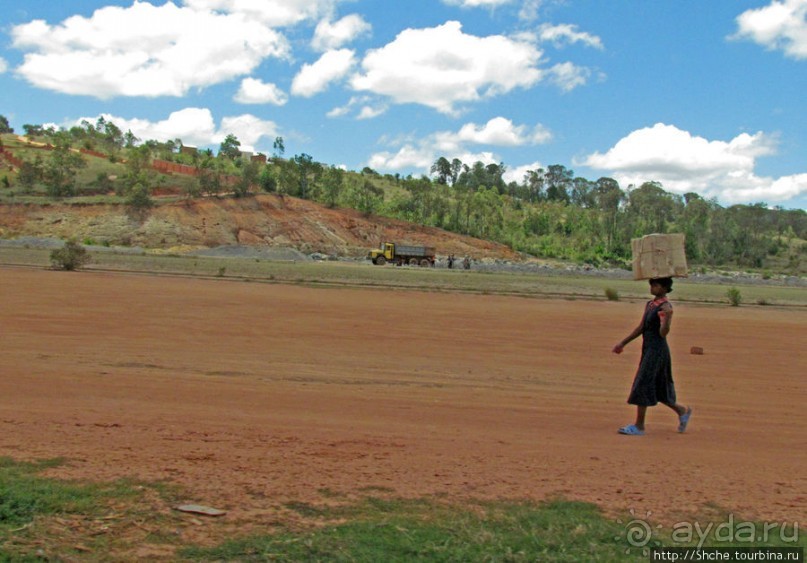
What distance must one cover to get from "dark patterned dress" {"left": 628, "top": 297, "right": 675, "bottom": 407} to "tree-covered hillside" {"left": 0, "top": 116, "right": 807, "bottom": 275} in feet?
Answer: 254

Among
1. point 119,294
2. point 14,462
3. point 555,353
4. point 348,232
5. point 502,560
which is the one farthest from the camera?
point 348,232

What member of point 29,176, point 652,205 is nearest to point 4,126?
point 29,176

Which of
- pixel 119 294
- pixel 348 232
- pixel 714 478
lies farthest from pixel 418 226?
pixel 714 478

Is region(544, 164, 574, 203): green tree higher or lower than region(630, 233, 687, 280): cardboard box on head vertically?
higher

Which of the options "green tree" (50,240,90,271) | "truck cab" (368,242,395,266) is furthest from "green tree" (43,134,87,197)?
"green tree" (50,240,90,271)

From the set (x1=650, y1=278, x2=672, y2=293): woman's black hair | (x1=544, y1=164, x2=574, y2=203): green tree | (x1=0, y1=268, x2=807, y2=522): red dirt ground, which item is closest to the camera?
(x1=0, y1=268, x2=807, y2=522): red dirt ground

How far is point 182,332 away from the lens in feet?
53.7

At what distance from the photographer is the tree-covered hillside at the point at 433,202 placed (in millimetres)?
88375

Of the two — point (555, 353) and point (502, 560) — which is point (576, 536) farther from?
point (555, 353)

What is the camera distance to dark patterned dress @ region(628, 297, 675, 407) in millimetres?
8211

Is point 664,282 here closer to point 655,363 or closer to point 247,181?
point 655,363

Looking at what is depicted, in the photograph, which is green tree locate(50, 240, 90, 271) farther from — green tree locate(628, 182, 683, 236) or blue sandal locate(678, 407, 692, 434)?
green tree locate(628, 182, 683, 236)

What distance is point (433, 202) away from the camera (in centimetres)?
10288

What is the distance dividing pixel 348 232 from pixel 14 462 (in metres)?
82.2
